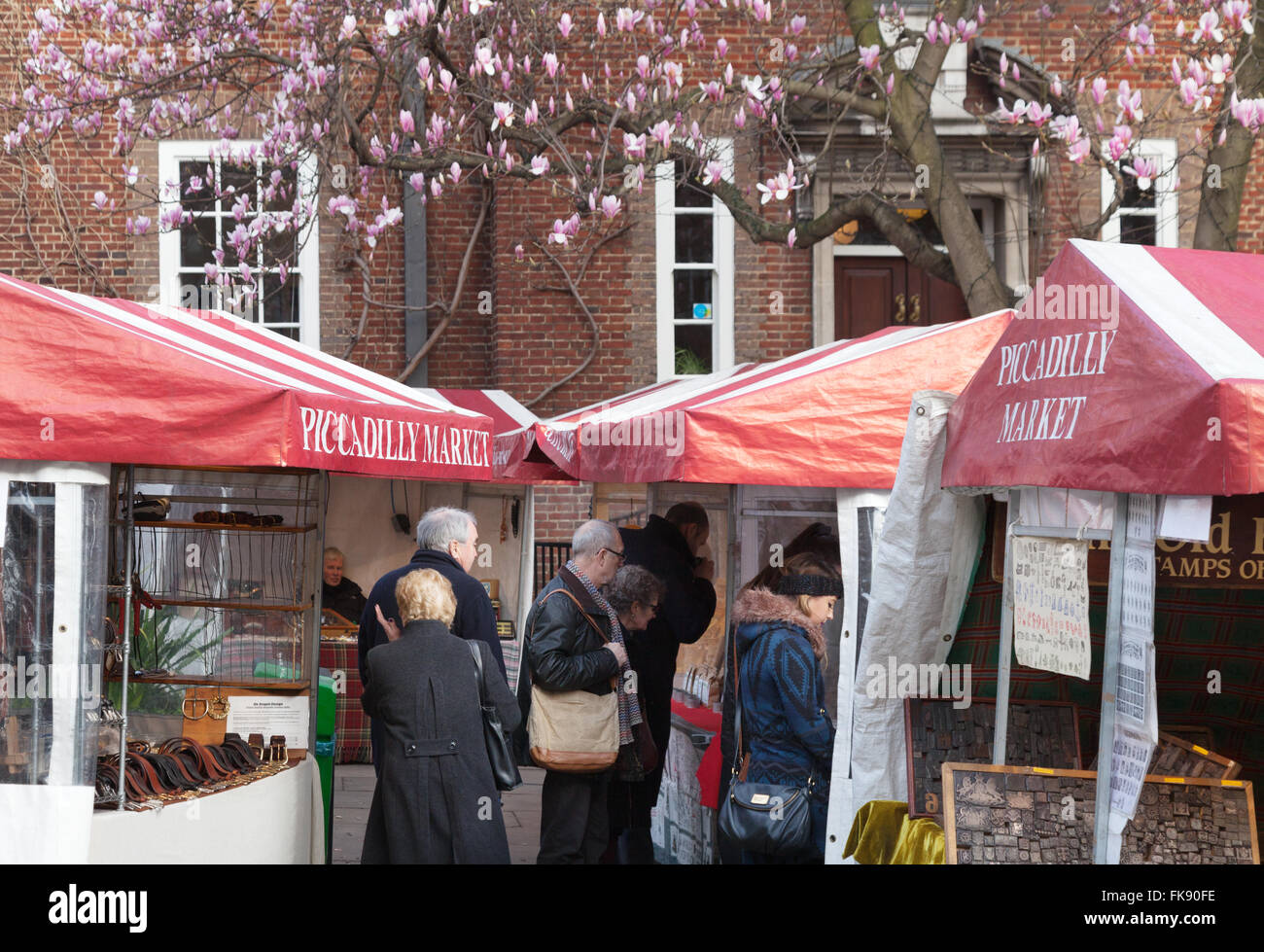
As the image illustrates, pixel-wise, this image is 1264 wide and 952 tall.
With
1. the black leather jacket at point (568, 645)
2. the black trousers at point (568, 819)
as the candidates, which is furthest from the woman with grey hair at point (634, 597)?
the black trousers at point (568, 819)

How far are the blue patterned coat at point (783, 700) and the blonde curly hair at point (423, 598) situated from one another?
126 centimetres

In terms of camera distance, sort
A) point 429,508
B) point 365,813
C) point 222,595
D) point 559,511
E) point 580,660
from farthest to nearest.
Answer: point 559,511, point 429,508, point 365,813, point 222,595, point 580,660

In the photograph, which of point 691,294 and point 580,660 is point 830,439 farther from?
point 691,294

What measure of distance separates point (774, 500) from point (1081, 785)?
2442 millimetres

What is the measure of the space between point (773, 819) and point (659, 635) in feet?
5.70

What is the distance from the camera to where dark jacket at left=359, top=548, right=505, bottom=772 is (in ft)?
20.4

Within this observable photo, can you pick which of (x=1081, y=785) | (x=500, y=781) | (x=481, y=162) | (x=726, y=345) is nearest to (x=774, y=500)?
(x=500, y=781)

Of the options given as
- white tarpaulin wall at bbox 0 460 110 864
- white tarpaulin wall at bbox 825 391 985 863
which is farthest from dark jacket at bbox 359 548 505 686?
white tarpaulin wall at bbox 825 391 985 863

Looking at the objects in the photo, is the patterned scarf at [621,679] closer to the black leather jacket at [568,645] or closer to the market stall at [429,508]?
the black leather jacket at [568,645]

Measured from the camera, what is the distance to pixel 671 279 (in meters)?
13.2

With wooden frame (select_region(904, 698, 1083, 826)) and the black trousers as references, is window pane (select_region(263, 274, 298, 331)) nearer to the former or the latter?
the black trousers

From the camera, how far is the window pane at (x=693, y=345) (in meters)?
13.2

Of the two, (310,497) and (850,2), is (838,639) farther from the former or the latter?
(850,2)

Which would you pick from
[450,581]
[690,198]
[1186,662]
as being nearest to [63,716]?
[450,581]
